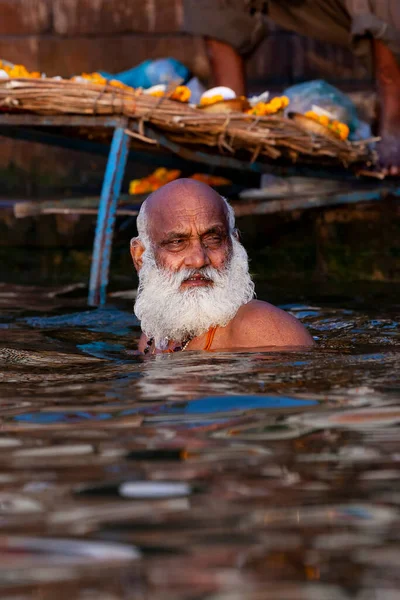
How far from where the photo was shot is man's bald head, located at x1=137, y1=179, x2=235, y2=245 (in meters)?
4.88

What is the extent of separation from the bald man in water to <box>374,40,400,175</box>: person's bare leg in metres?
2.96

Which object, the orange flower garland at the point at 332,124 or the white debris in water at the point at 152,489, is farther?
the orange flower garland at the point at 332,124

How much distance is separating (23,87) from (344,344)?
2884 mm

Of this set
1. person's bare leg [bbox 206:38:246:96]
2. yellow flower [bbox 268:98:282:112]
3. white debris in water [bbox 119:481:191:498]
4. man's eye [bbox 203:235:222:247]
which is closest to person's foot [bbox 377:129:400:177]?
yellow flower [bbox 268:98:282:112]

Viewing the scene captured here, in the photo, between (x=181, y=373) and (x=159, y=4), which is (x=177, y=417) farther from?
(x=159, y=4)

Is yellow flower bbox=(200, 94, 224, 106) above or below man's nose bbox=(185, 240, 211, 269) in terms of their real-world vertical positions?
above

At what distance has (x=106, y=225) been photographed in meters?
7.18

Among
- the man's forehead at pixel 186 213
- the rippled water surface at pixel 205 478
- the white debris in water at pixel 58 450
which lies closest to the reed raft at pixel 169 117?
the man's forehead at pixel 186 213

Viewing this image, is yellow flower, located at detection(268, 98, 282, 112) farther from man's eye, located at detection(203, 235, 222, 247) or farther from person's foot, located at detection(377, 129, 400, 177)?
man's eye, located at detection(203, 235, 222, 247)

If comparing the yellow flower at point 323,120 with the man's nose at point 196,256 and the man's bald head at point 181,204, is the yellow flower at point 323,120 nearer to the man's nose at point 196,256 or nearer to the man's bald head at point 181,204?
the man's bald head at point 181,204

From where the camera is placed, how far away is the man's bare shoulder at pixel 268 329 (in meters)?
4.41

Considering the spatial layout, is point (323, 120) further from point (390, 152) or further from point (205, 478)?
point (205, 478)

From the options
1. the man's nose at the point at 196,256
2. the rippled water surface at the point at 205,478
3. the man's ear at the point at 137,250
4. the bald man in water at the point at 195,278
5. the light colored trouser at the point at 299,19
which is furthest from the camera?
the light colored trouser at the point at 299,19

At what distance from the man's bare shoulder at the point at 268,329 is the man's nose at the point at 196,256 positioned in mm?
337
